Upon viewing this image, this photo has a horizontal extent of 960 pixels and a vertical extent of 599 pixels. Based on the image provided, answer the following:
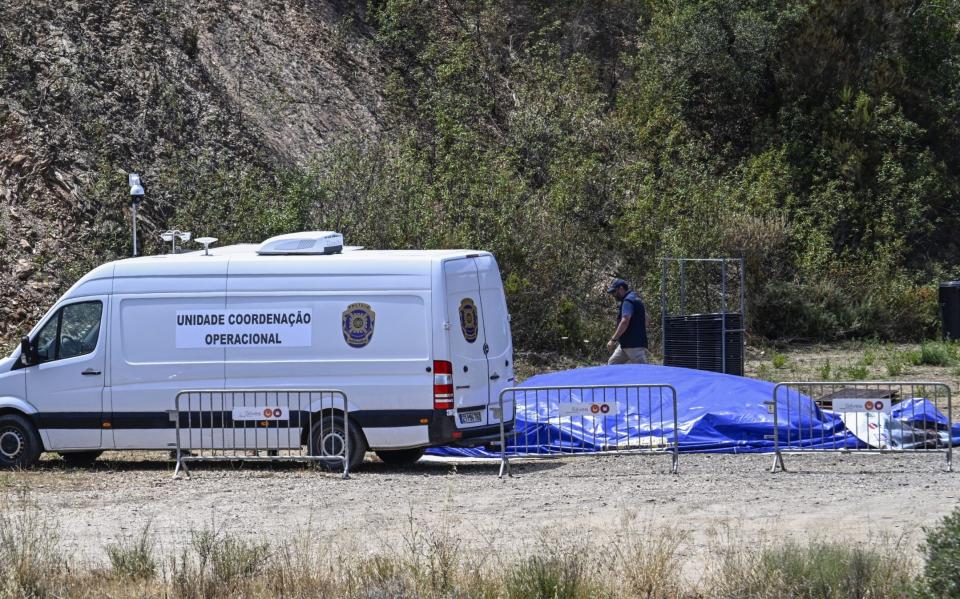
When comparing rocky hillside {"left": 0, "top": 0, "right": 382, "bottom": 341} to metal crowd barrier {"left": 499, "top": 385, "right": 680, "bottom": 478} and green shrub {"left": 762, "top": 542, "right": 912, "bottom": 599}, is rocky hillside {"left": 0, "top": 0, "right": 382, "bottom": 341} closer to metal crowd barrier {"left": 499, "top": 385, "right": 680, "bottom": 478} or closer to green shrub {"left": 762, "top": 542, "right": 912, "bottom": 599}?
metal crowd barrier {"left": 499, "top": 385, "right": 680, "bottom": 478}

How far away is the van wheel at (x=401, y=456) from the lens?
1368 centimetres

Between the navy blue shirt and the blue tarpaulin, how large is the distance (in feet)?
7.63

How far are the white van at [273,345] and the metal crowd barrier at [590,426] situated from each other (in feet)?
1.80

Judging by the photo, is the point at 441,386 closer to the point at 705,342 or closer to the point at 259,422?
the point at 259,422

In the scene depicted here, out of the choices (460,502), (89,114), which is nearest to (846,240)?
(89,114)

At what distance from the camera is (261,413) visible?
12703 mm

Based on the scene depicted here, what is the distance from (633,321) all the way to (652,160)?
17.2 m

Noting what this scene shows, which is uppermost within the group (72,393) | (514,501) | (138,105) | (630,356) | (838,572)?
(138,105)

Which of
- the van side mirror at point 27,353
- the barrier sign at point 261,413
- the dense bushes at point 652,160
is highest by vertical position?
the dense bushes at point 652,160

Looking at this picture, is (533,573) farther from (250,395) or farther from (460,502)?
(250,395)

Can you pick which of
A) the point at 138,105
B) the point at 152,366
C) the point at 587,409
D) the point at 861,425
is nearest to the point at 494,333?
the point at 587,409

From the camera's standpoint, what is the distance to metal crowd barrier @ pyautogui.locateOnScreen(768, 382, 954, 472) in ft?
39.7

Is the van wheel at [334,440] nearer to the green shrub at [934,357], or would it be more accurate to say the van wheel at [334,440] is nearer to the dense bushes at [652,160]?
the dense bushes at [652,160]

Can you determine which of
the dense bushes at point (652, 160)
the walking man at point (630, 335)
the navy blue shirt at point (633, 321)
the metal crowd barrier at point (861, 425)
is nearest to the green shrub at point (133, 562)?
the metal crowd barrier at point (861, 425)
